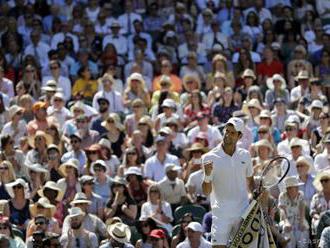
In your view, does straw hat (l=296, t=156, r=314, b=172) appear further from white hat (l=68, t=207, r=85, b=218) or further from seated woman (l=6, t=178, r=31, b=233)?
seated woman (l=6, t=178, r=31, b=233)

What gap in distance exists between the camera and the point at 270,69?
958 inches

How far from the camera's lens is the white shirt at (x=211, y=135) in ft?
68.7

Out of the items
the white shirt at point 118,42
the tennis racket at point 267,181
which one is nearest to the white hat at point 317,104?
the white shirt at point 118,42

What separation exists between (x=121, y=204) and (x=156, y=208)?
0.48 meters

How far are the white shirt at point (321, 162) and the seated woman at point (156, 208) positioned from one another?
232 centimetres

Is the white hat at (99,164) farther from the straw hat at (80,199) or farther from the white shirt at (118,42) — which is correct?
the white shirt at (118,42)

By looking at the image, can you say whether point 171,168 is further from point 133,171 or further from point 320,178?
point 320,178

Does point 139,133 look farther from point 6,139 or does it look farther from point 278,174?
point 278,174

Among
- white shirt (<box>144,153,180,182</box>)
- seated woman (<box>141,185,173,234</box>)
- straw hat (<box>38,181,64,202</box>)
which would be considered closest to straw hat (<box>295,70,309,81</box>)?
white shirt (<box>144,153,180,182</box>)

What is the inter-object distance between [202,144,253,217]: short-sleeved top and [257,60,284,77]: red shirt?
9.61 m

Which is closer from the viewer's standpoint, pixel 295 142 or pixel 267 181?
pixel 267 181

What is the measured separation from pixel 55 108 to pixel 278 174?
7.43 metres

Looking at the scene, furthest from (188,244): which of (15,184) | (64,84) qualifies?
(64,84)

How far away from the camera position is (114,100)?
22.8 m
